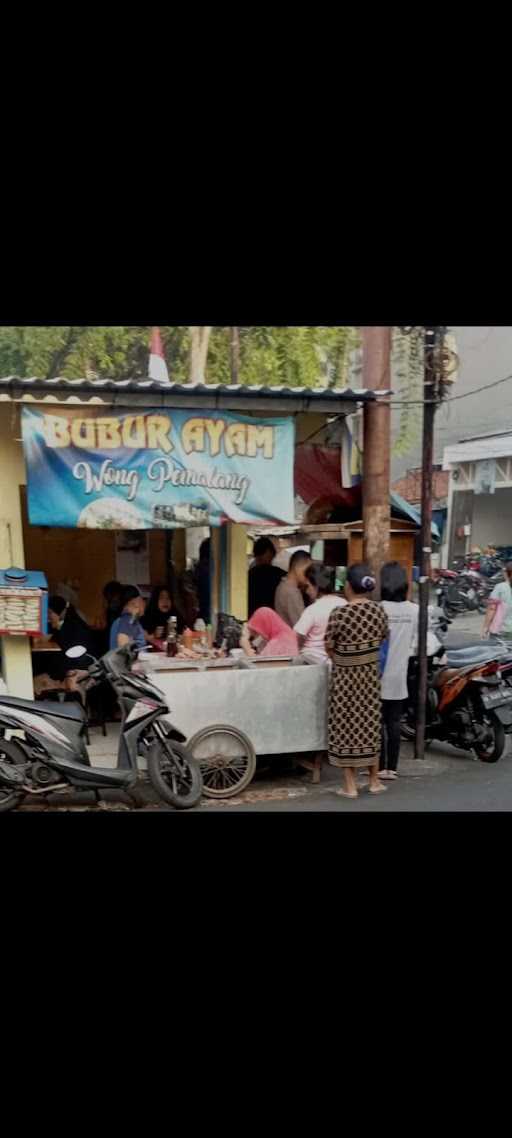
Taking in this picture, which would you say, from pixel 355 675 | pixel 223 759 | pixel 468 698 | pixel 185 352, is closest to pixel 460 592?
pixel 185 352

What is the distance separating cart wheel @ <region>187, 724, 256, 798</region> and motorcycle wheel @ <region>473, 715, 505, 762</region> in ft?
6.56

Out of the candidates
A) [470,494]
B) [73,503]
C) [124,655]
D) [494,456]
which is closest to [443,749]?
[124,655]

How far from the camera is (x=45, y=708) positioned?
5117 millimetres

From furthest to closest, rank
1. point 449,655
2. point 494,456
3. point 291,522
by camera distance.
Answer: point 494,456, point 449,655, point 291,522

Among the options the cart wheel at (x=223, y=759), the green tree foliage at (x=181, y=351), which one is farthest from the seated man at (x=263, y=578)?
the green tree foliage at (x=181, y=351)

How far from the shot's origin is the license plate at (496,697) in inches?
241

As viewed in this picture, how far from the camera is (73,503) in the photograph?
5609 mm

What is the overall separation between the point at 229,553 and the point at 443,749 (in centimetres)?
241

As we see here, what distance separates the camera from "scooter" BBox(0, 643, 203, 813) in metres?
4.91

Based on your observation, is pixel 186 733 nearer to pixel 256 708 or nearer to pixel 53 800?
pixel 256 708

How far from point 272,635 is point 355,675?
0.73m

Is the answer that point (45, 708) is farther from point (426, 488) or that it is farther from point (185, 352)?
point (185, 352)

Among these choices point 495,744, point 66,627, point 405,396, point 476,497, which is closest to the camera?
point 495,744

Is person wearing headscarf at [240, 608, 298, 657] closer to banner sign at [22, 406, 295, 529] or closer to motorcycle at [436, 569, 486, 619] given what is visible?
banner sign at [22, 406, 295, 529]
